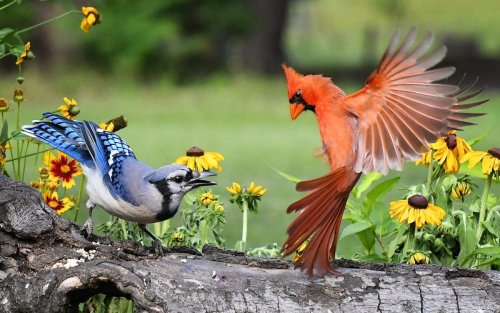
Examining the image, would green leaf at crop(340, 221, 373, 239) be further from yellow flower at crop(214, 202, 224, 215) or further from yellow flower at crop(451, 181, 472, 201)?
yellow flower at crop(214, 202, 224, 215)

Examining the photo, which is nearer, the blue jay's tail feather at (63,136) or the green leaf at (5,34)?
the blue jay's tail feather at (63,136)

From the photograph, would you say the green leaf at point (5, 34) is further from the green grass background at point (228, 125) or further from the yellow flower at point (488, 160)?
the green grass background at point (228, 125)

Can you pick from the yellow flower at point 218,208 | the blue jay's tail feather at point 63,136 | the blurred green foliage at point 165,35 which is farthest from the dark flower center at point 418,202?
the blurred green foliage at point 165,35

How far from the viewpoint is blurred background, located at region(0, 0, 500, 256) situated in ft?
29.7

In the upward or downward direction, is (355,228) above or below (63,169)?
below

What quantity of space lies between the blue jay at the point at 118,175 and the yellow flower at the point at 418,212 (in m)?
0.72

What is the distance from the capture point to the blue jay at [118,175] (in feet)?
9.80

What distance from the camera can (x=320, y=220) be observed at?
3129 millimetres

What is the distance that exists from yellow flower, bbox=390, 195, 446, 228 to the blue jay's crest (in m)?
0.86

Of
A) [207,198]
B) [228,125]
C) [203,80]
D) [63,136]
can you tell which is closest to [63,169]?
[63,136]

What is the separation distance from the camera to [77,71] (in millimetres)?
13859

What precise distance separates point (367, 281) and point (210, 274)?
0.45 metres

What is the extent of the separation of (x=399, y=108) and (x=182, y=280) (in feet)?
2.62

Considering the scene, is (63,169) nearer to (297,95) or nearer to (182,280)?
(182,280)
